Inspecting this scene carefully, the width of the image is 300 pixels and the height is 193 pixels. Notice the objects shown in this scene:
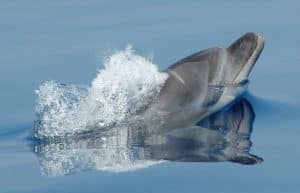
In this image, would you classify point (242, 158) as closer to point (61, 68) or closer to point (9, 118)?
point (9, 118)

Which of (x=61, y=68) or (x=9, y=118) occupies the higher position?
(x=61, y=68)

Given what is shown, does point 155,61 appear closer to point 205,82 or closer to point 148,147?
point 205,82

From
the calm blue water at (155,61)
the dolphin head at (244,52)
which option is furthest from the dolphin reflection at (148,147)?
the dolphin head at (244,52)

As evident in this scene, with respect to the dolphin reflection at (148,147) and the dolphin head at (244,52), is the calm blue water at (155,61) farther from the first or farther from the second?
the dolphin head at (244,52)

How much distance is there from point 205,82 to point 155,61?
2.39 m

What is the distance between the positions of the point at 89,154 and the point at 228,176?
1.79 metres

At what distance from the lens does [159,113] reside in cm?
1303

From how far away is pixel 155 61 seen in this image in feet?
51.6

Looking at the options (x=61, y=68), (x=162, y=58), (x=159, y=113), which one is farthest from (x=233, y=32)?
(x=159, y=113)

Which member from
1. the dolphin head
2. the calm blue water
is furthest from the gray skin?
the calm blue water

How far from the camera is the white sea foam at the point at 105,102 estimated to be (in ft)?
42.6

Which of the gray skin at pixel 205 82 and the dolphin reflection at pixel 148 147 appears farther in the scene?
the gray skin at pixel 205 82

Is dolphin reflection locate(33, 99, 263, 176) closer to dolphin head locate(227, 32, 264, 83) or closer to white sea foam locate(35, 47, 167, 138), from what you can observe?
white sea foam locate(35, 47, 167, 138)

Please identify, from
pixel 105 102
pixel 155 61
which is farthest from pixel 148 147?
pixel 155 61
